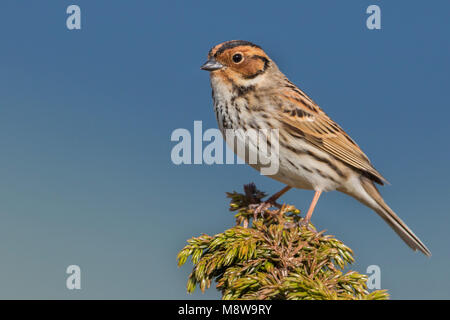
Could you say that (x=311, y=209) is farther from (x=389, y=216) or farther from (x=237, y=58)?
(x=237, y=58)

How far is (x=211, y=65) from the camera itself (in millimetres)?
5656

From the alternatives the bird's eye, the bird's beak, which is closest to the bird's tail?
the bird's eye

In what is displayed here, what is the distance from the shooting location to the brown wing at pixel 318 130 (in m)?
5.87

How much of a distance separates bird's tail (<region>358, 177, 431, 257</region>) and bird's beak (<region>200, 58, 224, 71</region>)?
2298 millimetres

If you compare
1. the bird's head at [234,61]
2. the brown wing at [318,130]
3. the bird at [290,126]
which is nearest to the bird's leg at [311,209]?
the bird at [290,126]

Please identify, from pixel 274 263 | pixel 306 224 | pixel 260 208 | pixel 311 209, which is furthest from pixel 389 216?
pixel 274 263

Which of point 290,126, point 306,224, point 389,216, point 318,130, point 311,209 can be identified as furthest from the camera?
point 389,216

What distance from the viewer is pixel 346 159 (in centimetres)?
608

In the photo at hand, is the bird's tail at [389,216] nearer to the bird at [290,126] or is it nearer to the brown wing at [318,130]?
the bird at [290,126]

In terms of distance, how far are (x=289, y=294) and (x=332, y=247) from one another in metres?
0.87

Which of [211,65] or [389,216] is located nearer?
[211,65]

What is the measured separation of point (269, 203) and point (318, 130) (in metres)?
1.45
